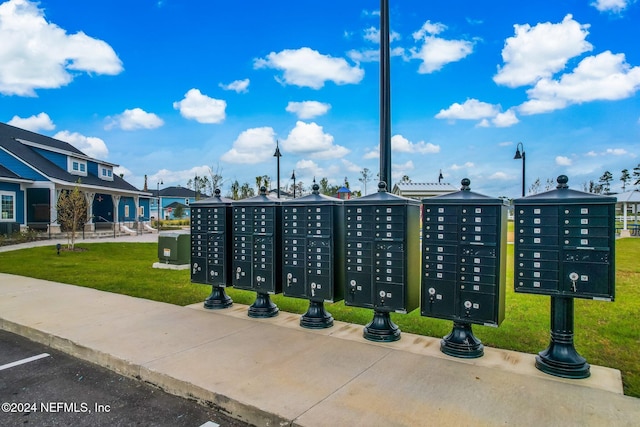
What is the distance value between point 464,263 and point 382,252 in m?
0.92

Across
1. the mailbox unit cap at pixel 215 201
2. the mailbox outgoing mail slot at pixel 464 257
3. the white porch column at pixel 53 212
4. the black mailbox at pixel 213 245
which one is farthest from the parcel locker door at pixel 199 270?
the white porch column at pixel 53 212

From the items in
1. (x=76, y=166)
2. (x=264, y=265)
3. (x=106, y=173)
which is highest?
(x=76, y=166)

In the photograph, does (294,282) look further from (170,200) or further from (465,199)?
(170,200)

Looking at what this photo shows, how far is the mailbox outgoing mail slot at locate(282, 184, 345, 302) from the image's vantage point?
5.05m

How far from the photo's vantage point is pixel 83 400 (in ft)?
11.3

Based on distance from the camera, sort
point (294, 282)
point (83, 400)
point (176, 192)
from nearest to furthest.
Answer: point (83, 400) → point (294, 282) → point (176, 192)

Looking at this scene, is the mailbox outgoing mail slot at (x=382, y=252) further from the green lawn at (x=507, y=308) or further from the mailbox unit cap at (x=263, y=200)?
the mailbox unit cap at (x=263, y=200)

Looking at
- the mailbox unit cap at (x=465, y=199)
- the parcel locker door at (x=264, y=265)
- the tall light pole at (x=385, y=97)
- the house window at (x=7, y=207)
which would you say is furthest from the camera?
the house window at (x=7, y=207)

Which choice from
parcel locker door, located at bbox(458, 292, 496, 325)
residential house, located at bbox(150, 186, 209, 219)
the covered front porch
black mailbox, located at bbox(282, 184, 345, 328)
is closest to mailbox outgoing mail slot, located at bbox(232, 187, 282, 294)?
black mailbox, located at bbox(282, 184, 345, 328)

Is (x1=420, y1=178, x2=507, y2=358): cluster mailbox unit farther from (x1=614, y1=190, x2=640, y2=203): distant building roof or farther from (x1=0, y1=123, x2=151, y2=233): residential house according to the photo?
(x1=614, y1=190, x2=640, y2=203): distant building roof

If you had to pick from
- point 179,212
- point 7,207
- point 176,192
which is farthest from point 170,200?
point 7,207

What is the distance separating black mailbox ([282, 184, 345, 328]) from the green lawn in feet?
2.75

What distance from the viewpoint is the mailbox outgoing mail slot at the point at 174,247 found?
36.7 feet

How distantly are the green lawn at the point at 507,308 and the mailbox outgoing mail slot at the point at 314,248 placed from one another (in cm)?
97
